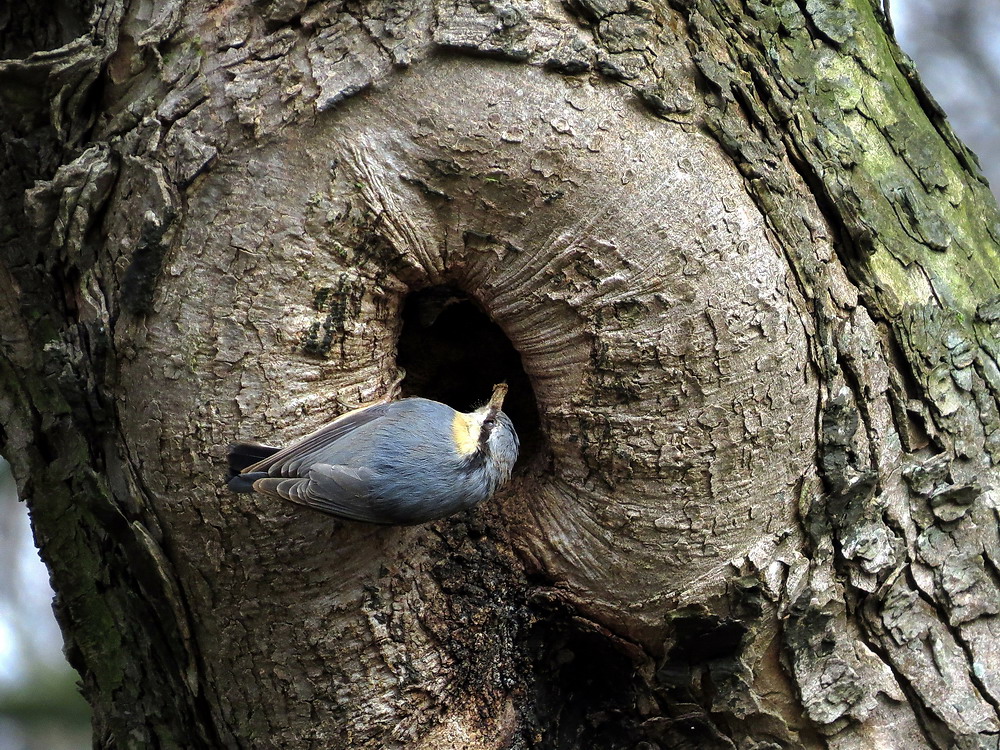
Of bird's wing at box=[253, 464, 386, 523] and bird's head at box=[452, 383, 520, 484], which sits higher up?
bird's head at box=[452, 383, 520, 484]

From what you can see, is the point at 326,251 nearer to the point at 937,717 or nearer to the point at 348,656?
the point at 348,656

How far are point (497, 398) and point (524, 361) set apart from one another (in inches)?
9.5

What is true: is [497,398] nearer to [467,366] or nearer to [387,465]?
[467,366]

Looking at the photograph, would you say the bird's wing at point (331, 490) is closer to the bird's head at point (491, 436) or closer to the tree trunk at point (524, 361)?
the tree trunk at point (524, 361)

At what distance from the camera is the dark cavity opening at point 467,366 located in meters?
2.08

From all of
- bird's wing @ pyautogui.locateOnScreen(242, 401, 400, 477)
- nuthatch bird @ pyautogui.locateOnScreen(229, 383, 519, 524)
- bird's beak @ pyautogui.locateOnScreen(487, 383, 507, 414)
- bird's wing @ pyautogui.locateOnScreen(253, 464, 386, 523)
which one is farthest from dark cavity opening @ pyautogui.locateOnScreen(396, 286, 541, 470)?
bird's wing @ pyautogui.locateOnScreen(253, 464, 386, 523)

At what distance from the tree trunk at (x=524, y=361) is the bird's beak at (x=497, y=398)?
0.56ft

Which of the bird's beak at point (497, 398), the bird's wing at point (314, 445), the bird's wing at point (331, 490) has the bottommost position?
the bird's wing at point (331, 490)

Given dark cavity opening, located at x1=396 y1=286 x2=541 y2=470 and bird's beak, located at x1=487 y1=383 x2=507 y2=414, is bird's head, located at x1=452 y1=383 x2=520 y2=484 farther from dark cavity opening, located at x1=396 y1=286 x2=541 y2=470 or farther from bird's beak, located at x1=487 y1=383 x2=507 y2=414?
dark cavity opening, located at x1=396 y1=286 x2=541 y2=470

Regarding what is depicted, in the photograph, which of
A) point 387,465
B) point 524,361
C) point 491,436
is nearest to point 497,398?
point 491,436

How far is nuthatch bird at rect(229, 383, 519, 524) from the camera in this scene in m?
1.52

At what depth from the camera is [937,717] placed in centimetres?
171

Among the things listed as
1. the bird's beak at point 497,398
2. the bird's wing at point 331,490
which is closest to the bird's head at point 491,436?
the bird's beak at point 497,398

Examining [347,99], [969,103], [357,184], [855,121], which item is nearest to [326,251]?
[357,184]
